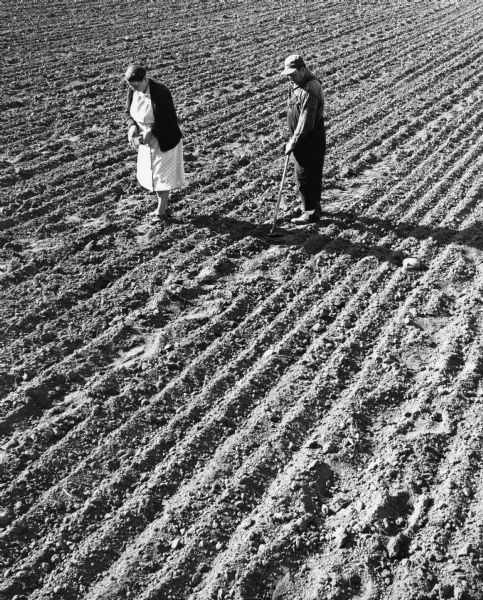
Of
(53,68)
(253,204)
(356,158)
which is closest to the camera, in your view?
(253,204)

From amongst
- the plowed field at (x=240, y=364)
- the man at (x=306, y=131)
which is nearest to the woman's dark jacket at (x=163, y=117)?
the plowed field at (x=240, y=364)

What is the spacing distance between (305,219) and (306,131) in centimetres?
92

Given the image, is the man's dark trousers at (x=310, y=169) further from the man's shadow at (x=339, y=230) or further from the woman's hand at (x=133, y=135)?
the woman's hand at (x=133, y=135)

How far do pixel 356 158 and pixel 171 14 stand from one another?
31.8 feet

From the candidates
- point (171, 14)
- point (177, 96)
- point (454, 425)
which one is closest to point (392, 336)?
point (454, 425)

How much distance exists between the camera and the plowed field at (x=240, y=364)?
354 centimetres

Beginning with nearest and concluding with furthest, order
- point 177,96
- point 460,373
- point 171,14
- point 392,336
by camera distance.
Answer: point 460,373 → point 392,336 → point 177,96 → point 171,14

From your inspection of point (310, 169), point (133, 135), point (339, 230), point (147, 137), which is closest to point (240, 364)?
point (339, 230)

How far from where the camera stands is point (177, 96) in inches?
413

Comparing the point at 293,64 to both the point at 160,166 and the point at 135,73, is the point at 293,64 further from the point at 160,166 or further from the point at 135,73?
the point at 160,166

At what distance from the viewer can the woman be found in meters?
6.09

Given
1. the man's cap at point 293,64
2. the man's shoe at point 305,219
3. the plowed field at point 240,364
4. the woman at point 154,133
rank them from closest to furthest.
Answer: the plowed field at point 240,364 < the man's cap at point 293,64 < the woman at point 154,133 < the man's shoe at point 305,219

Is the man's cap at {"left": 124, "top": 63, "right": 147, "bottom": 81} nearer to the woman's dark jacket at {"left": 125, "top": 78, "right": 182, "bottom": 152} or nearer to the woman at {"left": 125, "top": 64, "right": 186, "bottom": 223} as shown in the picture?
the woman at {"left": 125, "top": 64, "right": 186, "bottom": 223}

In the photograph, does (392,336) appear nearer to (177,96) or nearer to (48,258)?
(48,258)
